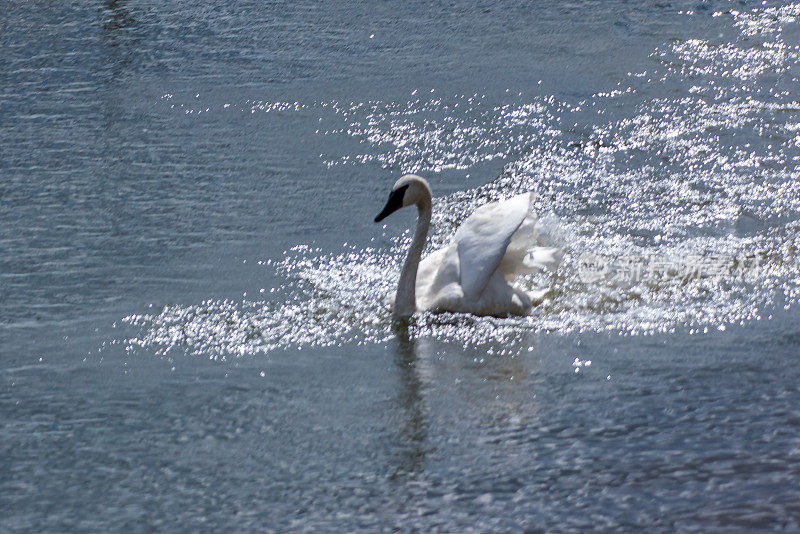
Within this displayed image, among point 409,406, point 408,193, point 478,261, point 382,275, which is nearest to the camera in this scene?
point 409,406

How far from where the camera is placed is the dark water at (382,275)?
18.5ft

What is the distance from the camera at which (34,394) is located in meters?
6.53

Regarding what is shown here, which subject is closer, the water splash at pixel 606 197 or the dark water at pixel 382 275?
the dark water at pixel 382 275

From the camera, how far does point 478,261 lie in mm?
7535

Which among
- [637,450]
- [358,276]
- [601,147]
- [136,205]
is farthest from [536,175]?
[637,450]

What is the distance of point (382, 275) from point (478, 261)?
0.93 metres

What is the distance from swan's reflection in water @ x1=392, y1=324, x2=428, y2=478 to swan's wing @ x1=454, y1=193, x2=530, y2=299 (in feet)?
1.65

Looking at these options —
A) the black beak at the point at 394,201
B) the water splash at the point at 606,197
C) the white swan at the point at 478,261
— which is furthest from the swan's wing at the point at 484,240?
the black beak at the point at 394,201

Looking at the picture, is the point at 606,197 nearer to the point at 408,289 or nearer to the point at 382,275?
the point at 382,275

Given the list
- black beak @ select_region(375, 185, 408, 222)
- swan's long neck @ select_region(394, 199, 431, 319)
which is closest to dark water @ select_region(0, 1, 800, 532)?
swan's long neck @ select_region(394, 199, 431, 319)

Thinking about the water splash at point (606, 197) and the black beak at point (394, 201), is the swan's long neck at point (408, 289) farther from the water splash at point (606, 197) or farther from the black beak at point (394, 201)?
the black beak at point (394, 201)

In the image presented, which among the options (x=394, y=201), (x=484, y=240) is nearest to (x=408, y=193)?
(x=394, y=201)

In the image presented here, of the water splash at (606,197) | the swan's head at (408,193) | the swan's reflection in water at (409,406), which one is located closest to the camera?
the swan's reflection in water at (409,406)

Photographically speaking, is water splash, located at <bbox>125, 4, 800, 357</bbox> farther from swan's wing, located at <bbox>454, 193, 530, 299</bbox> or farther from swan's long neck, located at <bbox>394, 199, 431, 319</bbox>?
swan's wing, located at <bbox>454, 193, 530, 299</bbox>
